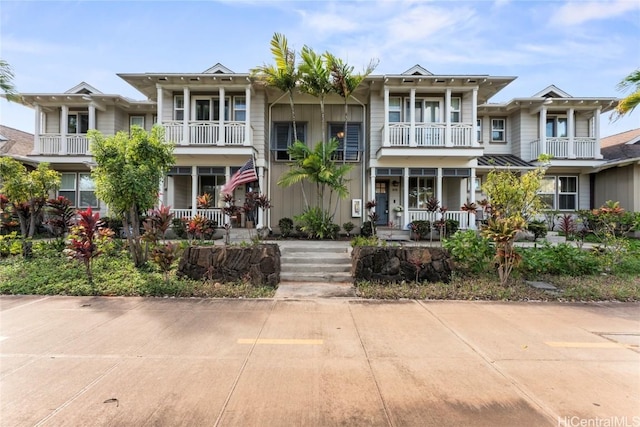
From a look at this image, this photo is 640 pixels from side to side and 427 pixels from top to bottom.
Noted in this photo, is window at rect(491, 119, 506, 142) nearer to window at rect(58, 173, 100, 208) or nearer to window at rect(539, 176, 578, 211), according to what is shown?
window at rect(539, 176, 578, 211)

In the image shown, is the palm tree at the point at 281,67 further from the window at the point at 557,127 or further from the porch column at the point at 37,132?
the window at the point at 557,127

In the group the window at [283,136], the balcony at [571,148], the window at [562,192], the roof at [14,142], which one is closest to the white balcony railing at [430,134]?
the window at [283,136]

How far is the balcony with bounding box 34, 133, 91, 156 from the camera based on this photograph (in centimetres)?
1504

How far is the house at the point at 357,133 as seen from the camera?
1320 centimetres

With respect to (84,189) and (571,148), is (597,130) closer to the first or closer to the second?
(571,148)

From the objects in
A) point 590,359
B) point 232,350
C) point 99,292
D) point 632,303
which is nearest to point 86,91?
point 99,292

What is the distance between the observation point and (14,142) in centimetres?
1692

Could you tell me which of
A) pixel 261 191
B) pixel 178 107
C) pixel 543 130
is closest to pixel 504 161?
pixel 543 130

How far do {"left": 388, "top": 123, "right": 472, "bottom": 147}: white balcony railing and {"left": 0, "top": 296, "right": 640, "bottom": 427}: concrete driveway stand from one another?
889cm

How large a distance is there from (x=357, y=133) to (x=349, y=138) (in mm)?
446

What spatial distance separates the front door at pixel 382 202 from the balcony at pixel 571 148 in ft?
25.0

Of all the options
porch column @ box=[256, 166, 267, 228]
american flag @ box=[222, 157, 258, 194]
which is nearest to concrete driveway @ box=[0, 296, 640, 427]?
american flag @ box=[222, 157, 258, 194]

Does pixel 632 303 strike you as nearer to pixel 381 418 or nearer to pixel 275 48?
pixel 381 418

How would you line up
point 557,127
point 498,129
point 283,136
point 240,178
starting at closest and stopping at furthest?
1. point 240,178
2. point 283,136
3. point 557,127
4. point 498,129
